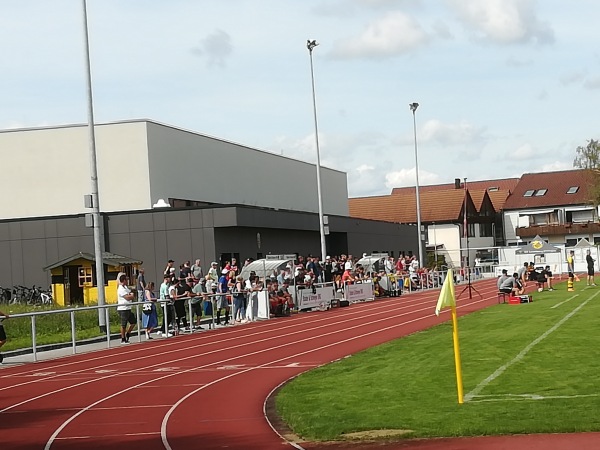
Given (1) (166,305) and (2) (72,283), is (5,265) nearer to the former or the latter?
(2) (72,283)

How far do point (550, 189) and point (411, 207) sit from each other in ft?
50.0

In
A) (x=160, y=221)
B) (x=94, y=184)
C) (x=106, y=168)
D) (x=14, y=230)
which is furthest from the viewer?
(x=106, y=168)

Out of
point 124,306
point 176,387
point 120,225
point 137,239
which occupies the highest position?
point 120,225

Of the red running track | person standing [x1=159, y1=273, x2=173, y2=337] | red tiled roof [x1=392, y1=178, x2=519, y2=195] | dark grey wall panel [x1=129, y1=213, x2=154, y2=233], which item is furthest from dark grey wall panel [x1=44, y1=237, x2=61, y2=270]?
red tiled roof [x1=392, y1=178, x2=519, y2=195]

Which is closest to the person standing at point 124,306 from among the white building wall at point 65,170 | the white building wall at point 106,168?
the white building wall at point 106,168

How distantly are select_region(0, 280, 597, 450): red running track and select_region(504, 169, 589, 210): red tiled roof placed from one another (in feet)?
244

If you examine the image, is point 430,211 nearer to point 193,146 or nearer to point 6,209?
point 193,146

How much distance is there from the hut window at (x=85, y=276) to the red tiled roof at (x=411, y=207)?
54.4 meters

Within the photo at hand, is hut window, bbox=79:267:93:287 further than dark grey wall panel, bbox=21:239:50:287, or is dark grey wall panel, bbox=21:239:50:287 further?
→ dark grey wall panel, bbox=21:239:50:287

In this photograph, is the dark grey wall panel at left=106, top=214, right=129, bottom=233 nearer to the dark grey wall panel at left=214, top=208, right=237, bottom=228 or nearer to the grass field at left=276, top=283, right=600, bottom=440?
the dark grey wall panel at left=214, top=208, right=237, bottom=228

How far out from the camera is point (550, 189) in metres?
107

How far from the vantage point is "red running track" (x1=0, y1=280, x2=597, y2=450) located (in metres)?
13.0

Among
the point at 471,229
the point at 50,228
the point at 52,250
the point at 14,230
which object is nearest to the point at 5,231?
the point at 14,230

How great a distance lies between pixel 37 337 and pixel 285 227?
106 feet
